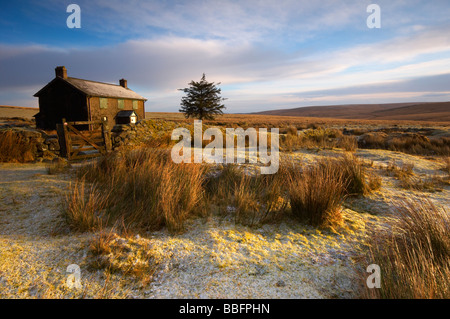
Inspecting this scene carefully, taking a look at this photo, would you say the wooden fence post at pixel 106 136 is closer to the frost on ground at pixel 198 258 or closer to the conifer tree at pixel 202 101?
the frost on ground at pixel 198 258

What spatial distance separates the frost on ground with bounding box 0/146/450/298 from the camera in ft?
7.36

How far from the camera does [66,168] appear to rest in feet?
20.5

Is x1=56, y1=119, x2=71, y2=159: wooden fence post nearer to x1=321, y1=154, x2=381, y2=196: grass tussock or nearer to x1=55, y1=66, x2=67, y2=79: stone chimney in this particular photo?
x1=321, y1=154, x2=381, y2=196: grass tussock

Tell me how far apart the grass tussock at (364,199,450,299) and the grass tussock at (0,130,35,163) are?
9.45 m

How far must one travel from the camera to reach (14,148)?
23.8 feet

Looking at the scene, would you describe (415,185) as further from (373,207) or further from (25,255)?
(25,255)

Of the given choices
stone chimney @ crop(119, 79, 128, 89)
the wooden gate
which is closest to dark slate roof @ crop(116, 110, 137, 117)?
stone chimney @ crop(119, 79, 128, 89)

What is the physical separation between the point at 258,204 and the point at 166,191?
1692mm

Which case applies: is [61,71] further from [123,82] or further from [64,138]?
[64,138]

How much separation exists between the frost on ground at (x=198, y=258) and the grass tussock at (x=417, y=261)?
0.76ft

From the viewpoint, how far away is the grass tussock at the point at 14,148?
7070mm

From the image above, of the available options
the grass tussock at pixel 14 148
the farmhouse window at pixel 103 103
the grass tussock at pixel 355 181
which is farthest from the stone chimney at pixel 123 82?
the grass tussock at pixel 355 181

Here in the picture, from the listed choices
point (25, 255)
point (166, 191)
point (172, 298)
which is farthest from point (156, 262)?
point (25, 255)
